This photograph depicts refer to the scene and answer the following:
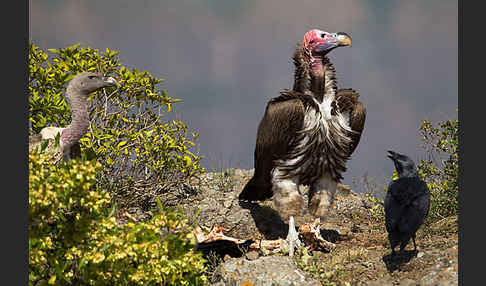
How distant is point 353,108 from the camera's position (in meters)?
7.01

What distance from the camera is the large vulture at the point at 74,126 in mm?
5504

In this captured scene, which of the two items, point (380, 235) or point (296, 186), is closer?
point (296, 186)

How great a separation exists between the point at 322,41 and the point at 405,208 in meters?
3.01

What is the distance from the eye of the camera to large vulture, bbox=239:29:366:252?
6574 millimetres

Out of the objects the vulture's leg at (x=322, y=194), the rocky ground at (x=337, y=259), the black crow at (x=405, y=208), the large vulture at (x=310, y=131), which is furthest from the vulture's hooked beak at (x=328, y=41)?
the rocky ground at (x=337, y=259)

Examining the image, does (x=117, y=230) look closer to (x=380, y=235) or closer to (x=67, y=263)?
(x=67, y=263)

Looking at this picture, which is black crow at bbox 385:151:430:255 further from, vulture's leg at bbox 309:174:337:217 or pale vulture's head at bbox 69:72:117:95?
pale vulture's head at bbox 69:72:117:95

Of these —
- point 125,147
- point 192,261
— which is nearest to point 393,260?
point 192,261

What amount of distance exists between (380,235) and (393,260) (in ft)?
6.99

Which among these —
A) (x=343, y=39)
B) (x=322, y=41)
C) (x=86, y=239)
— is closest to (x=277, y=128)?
(x=322, y=41)

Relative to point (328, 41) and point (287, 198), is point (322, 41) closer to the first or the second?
point (328, 41)

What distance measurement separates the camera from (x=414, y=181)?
559 centimetres

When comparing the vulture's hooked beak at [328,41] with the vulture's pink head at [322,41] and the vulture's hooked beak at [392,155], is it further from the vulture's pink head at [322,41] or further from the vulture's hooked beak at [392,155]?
the vulture's hooked beak at [392,155]

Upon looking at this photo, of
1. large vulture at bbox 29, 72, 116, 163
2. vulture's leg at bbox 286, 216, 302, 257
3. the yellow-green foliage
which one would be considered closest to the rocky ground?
vulture's leg at bbox 286, 216, 302, 257
